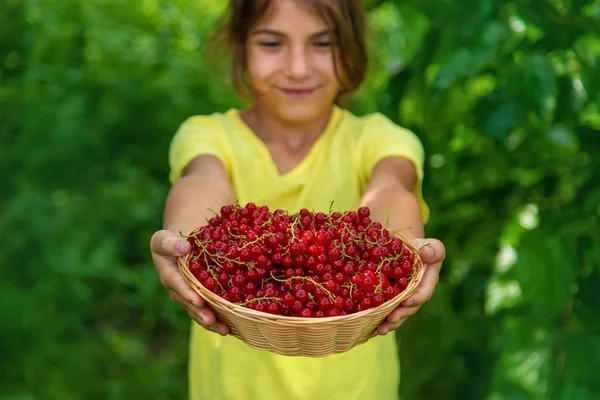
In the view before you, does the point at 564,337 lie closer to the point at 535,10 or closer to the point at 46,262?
the point at 535,10

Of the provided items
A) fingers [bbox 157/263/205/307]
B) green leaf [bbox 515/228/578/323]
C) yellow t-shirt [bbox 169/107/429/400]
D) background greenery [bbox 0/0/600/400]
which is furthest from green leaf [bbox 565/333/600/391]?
fingers [bbox 157/263/205/307]

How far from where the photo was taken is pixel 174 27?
3.21 meters

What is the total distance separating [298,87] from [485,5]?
47 cm

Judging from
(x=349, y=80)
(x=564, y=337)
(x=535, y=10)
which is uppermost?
(x=535, y=10)

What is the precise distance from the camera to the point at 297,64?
178cm

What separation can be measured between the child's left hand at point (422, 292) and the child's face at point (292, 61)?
18.2 inches

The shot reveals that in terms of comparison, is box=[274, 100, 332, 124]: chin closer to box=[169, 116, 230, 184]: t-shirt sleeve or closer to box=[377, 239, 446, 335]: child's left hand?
box=[169, 116, 230, 184]: t-shirt sleeve

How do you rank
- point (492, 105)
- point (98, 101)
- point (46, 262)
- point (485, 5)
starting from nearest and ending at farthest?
point (485, 5)
point (492, 105)
point (46, 262)
point (98, 101)

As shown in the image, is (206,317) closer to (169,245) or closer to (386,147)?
(169,245)

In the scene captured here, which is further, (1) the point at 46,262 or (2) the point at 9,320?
(1) the point at 46,262

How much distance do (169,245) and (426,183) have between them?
1.06 m

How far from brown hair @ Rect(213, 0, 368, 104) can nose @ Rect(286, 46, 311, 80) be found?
0.09 meters

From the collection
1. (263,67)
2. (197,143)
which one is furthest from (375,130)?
(197,143)

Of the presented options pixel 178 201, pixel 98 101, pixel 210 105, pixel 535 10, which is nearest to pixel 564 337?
pixel 535 10
